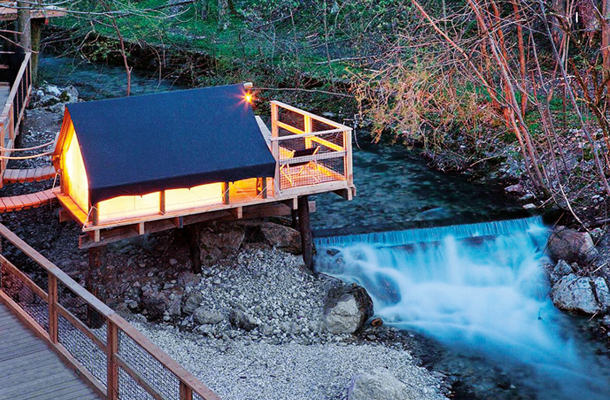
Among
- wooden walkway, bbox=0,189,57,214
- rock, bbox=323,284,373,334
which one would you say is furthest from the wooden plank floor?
rock, bbox=323,284,373,334

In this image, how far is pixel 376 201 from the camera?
1822 cm

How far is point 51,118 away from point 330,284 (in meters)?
11.4

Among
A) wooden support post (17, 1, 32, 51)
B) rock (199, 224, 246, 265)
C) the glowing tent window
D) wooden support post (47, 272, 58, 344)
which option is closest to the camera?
wooden support post (47, 272, 58, 344)

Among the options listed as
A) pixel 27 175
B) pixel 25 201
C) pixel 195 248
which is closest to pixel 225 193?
pixel 195 248

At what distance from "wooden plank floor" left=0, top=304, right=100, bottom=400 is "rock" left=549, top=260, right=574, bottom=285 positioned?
10.4 metres

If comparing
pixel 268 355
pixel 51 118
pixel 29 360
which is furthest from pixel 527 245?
pixel 51 118

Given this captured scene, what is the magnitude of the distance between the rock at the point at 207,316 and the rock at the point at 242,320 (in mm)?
200

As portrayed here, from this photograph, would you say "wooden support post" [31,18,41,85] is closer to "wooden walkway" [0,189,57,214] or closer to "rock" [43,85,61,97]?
"rock" [43,85,61,97]

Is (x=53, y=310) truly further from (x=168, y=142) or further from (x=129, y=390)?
(x=168, y=142)

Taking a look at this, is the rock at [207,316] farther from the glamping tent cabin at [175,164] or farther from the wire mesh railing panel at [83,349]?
the wire mesh railing panel at [83,349]

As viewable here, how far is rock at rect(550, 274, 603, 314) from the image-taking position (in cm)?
1425

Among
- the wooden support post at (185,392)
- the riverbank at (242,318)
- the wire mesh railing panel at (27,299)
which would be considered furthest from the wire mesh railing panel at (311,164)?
the wooden support post at (185,392)

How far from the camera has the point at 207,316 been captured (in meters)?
13.9

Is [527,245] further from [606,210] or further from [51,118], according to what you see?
[51,118]
